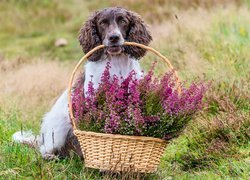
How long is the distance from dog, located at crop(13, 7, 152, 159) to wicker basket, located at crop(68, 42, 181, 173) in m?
0.87

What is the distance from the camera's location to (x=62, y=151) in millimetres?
6648

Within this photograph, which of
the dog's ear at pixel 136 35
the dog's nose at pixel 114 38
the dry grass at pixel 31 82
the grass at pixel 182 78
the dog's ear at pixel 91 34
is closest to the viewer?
the grass at pixel 182 78

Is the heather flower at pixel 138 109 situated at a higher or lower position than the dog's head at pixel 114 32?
lower

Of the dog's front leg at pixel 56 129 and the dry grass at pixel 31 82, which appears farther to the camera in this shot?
the dry grass at pixel 31 82

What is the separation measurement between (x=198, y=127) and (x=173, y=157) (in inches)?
16.9

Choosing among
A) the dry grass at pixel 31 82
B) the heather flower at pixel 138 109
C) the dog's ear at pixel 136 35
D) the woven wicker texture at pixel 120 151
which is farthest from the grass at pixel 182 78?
the dog's ear at pixel 136 35

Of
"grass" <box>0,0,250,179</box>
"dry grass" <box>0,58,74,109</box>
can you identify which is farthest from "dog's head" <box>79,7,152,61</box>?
"dry grass" <box>0,58,74,109</box>

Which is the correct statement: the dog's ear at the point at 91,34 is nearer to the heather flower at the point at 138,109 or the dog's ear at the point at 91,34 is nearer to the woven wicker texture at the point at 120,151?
the heather flower at the point at 138,109

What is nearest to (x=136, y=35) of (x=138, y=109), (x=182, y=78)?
(x=138, y=109)

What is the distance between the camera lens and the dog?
6.29 m

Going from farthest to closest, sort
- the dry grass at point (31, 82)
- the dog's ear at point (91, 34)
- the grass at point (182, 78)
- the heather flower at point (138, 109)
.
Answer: the dry grass at point (31, 82) < the dog's ear at point (91, 34) < the grass at point (182, 78) < the heather flower at point (138, 109)

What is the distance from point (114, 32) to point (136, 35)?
0.47m

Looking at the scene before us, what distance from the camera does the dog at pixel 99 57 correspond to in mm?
6289

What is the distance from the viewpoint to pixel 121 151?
17.5 ft
